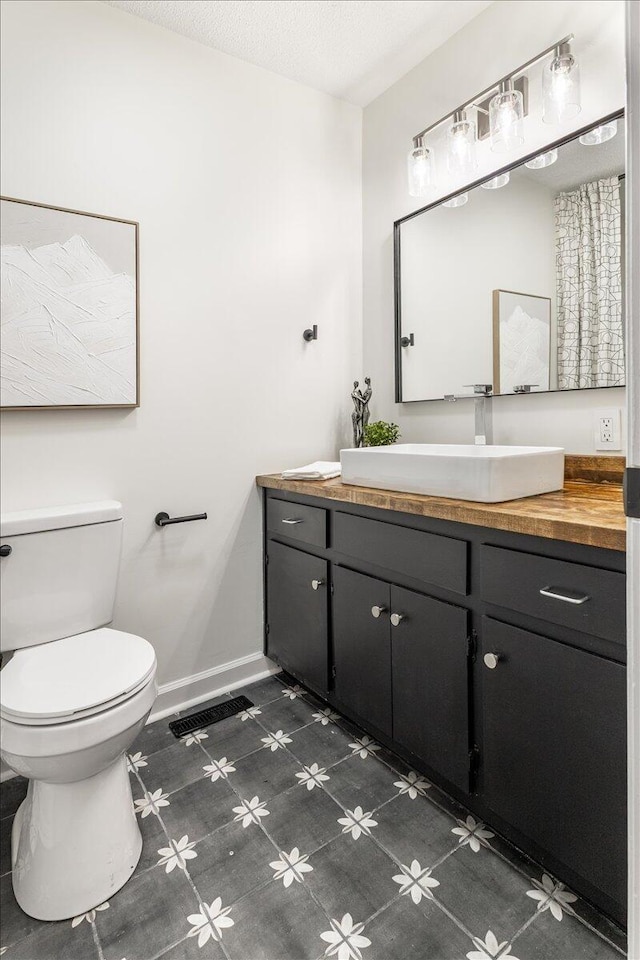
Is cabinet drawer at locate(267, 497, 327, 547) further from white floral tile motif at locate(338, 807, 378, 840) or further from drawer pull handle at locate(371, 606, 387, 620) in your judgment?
white floral tile motif at locate(338, 807, 378, 840)

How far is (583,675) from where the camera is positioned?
1078mm

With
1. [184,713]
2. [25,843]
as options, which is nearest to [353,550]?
[184,713]

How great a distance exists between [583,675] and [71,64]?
228 cm

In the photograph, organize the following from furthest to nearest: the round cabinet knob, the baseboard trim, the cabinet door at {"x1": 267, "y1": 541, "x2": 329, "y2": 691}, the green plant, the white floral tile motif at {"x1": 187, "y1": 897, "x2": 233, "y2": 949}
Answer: the green plant < the baseboard trim < the cabinet door at {"x1": 267, "y1": 541, "x2": 329, "y2": 691} < the round cabinet knob < the white floral tile motif at {"x1": 187, "y1": 897, "x2": 233, "y2": 949}

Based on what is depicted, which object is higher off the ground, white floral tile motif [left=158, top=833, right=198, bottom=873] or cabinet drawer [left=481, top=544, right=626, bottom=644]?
cabinet drawer [left=481, top=544, right=626, bottom=644]

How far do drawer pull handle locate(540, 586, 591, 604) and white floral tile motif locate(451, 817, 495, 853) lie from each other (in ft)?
2.41

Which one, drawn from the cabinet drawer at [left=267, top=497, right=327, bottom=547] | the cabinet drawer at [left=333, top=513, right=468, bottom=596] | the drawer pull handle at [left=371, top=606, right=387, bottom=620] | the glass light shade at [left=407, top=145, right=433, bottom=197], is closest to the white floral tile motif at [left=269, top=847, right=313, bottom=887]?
the drawer pull handle at [left=371, top=606, right=387, bottom=620]

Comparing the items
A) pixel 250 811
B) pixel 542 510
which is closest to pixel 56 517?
pixel 250 811

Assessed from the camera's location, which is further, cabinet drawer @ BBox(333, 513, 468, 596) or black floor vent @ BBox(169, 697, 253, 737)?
black floor vent @ BBox(169, 697, 253, 737)

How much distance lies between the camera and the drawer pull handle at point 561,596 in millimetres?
1059

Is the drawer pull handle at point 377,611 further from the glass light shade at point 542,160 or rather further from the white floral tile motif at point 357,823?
the glass light shade at point 542,160

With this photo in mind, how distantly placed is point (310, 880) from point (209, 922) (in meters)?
0.25

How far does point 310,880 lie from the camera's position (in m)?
1.27

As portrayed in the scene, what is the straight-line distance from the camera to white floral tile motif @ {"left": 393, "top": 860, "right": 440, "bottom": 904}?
1.22 metres
